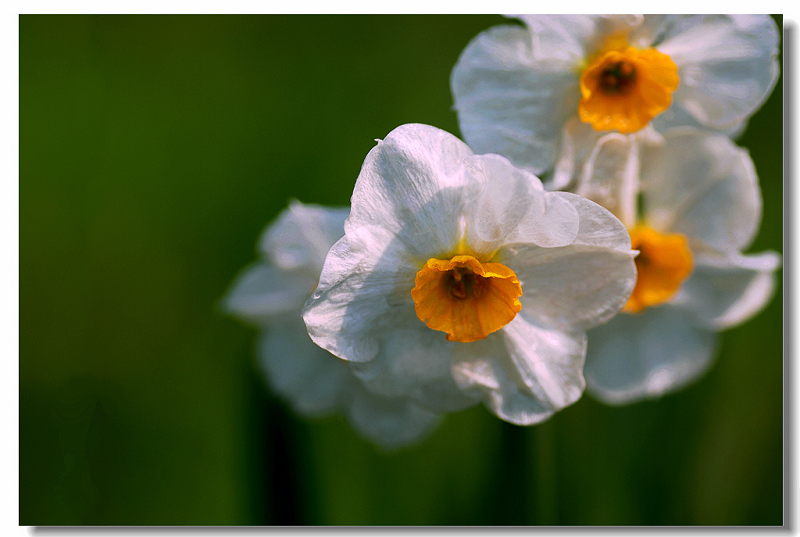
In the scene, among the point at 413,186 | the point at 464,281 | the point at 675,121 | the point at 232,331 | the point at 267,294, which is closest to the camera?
the point at 413,186

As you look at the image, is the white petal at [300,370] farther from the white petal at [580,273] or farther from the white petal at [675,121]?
the white petal at [675,121]

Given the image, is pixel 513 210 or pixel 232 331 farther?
pixel 232 331

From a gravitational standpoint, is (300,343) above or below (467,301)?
below

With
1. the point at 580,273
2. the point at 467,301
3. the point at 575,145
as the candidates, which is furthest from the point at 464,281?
the point at 575,145

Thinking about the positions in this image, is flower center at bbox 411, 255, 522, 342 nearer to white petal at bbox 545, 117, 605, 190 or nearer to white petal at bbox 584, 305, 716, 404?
white petal at bbox 545, 117, 605, 190

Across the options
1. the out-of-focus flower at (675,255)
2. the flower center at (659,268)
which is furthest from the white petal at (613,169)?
the flower center at (659,268)

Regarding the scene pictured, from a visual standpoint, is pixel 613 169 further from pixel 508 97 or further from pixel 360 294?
pixel 360 294

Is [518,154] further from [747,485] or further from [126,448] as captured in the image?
[126,448]
